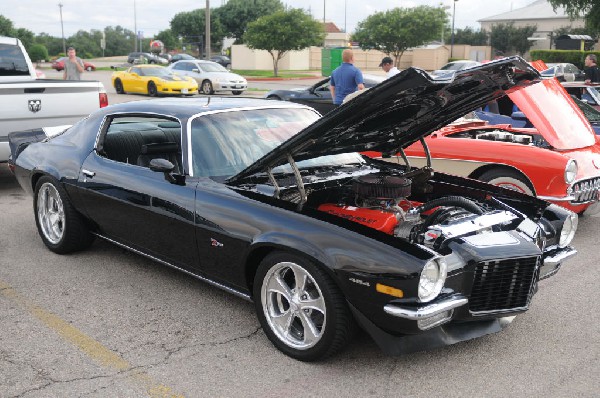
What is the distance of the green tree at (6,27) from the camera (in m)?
68.0

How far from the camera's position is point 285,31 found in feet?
128

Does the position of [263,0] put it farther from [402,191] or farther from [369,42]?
[402,191]

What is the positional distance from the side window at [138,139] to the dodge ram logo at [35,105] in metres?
3.07

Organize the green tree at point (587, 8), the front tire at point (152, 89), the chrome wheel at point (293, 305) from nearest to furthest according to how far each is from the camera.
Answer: the chrome wheel at point (293, 305) → the front tire at point (152, 89) → the green tree at point (587, 8)

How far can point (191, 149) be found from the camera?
446cm

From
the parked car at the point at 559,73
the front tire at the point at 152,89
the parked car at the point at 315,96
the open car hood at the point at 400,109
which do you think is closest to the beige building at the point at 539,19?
the front tire at the point at 152,89

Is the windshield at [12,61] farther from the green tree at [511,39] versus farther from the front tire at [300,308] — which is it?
the green tree at [511,39]

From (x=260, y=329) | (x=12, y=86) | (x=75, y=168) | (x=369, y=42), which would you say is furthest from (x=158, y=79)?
(x=369, y=42)

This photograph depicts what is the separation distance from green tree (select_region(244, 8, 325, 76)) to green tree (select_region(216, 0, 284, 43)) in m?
31.3

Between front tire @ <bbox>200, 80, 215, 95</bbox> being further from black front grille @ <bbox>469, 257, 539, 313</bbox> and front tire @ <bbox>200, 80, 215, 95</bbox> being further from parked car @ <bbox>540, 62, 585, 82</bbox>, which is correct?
black front grille @ <bbox>469, 257, 539, 313</bbox>

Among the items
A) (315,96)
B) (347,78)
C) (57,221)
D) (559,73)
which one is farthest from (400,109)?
(315,96)

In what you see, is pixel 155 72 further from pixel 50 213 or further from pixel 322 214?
pixel 322 214

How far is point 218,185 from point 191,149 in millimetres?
424

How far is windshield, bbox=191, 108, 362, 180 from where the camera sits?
441cm
